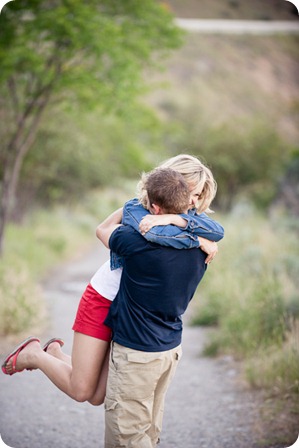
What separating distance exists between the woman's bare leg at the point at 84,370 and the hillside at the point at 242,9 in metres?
3.40

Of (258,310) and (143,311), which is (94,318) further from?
(258,310)

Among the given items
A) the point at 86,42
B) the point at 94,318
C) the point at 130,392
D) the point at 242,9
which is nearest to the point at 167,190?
the point at 94,318

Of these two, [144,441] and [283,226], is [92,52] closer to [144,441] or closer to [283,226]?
[283,226]

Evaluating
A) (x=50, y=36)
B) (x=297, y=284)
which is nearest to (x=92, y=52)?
(x=50, y=36)

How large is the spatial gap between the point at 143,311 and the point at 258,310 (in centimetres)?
369

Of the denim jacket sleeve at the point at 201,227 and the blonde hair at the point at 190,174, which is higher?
the blonde hair at the point at 190,174

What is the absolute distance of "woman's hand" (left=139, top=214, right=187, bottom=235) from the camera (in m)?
2.51

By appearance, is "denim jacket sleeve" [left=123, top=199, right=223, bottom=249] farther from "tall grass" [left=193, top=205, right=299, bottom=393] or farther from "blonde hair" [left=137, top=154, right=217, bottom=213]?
"tall grass" [left=193, top=205, right=299, bottom=393]

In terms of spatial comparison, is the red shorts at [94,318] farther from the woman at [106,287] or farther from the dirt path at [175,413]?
the dirt path at [175,413]

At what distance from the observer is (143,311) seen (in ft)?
8.63

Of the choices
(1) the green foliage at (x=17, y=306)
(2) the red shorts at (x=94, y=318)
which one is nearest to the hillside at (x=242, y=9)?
(2) the red shorts at (x=94, y=318)

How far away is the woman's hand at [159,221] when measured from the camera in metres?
2.51

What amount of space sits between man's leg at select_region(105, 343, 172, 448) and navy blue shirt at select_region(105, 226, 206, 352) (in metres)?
0.07

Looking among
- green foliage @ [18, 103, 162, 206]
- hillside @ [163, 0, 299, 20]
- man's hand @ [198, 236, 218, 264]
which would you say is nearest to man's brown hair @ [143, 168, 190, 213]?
man's hand @ [198, 236, 218, 264]
